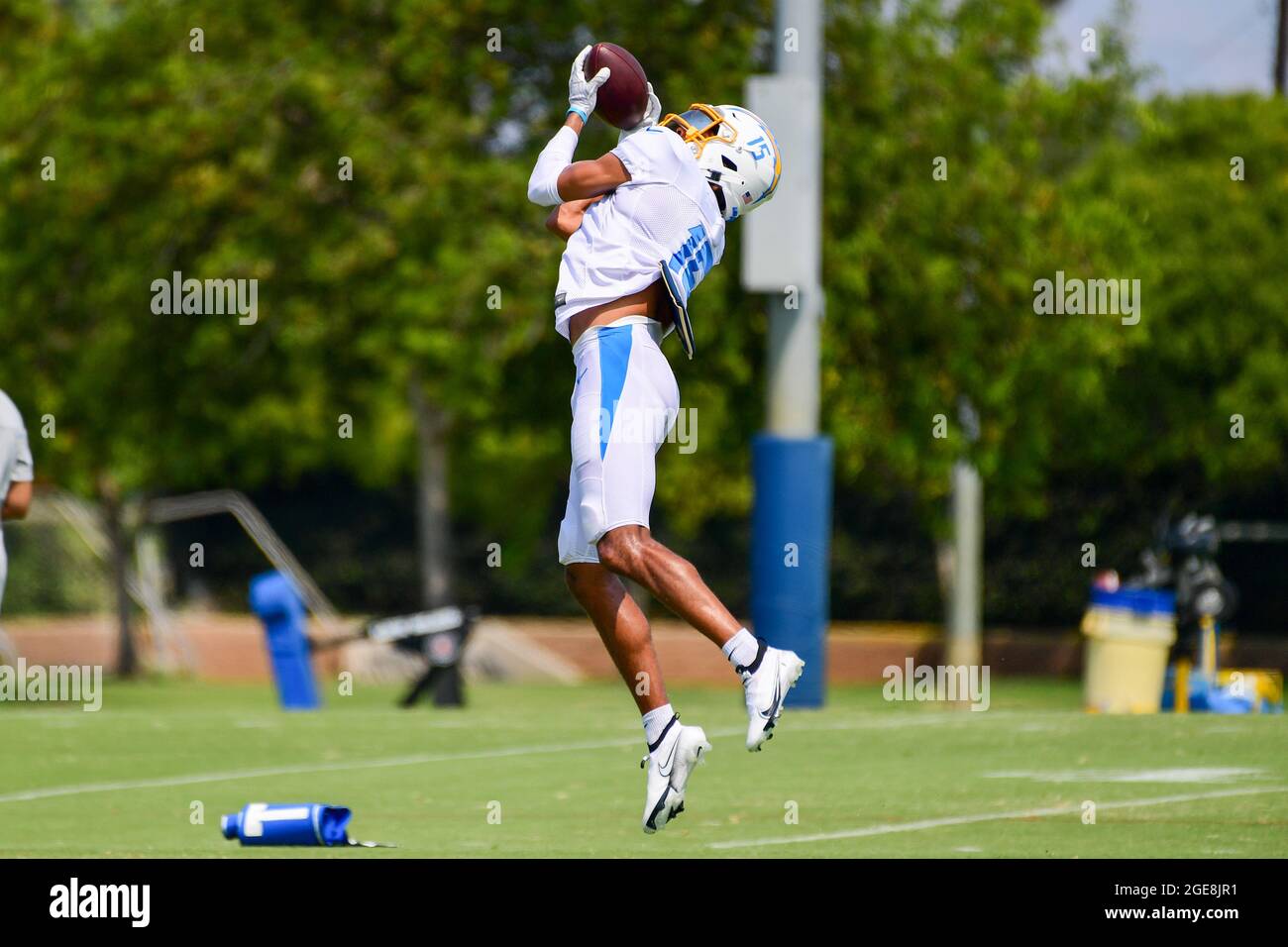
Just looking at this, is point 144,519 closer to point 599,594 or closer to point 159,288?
point 159,288

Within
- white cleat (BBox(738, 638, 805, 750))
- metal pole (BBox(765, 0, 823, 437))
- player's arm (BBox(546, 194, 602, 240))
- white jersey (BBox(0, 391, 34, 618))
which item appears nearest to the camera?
white cleat (BBox(738, 638, 805, 750))

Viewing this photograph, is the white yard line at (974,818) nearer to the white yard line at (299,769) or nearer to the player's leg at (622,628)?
the player's leg at (622,628)

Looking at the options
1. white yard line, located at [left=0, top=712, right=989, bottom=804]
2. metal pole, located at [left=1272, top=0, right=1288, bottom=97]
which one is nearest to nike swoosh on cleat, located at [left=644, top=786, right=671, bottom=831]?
white yard line, located at [left=0, top=712, right=989, bottom=804]

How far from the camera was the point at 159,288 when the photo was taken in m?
20.5

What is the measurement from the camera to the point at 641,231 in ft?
23.0

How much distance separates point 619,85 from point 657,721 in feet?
7.18

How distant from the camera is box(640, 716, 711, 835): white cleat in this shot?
659cm

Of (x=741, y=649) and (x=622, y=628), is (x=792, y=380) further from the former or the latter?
(x=741, y=649)

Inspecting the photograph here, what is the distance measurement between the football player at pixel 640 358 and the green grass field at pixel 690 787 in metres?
0.67

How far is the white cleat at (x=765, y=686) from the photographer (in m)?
6.50

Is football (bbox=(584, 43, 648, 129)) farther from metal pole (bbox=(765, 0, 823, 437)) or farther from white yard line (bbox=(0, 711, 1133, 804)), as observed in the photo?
metal pole (bbox=(765, 0, 823, 437))

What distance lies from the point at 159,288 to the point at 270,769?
11595 millimetres

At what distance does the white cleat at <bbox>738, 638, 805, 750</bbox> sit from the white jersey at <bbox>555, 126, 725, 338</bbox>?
1.26m

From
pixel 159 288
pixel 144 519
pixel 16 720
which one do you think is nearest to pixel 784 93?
pixel 16 720
